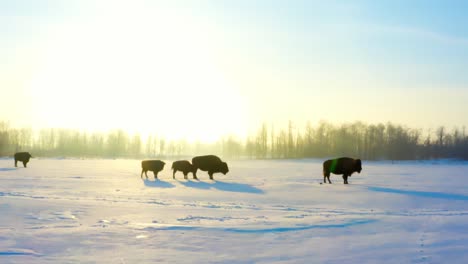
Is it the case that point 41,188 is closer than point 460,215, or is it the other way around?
point 460,215

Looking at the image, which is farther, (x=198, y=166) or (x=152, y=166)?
(x=152, y=166)

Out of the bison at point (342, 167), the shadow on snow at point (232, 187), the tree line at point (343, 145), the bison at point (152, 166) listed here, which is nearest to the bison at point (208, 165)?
the bison at point (152, 166)

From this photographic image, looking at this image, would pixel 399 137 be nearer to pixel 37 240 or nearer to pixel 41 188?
pixel 41 188

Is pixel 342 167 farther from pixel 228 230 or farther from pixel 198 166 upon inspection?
pixel 228 230

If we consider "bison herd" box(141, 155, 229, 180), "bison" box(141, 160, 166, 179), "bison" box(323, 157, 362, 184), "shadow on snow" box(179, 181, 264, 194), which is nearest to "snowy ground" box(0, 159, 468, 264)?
"shadow on snow" box(179, 181, 264, 194)

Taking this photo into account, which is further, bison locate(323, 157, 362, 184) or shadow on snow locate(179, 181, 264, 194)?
bison locate(323, 157, 362, 184)

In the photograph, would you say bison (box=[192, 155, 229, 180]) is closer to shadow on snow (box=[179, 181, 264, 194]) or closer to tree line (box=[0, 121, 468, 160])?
shadow on snow (box=[179, 181, 264, 194])

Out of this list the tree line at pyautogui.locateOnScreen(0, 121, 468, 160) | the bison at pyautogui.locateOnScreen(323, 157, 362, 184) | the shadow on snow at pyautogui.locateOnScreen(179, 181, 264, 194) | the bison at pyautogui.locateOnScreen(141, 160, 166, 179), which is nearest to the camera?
the shadow on snow at pyautogui.locateOnScreen(179, 181, 264, 194)

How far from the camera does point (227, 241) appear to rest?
9.02 metres

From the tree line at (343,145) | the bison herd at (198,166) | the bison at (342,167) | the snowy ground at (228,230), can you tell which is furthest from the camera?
the tree line at (343,145)

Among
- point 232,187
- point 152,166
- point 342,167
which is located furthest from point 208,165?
point 342,167

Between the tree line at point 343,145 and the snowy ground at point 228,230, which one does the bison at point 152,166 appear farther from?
the tree line at point 343,145

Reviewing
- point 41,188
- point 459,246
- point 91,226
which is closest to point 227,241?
point 91,226

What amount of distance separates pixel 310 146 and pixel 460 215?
335 feet
